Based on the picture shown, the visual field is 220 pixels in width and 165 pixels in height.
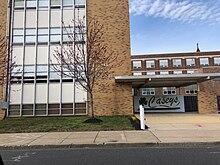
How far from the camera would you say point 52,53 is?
853 inches

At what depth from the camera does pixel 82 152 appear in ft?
25.0

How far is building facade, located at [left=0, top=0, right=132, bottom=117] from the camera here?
21.1m

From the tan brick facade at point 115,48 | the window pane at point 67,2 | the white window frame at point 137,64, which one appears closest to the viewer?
the tan brick facade at point 115,48

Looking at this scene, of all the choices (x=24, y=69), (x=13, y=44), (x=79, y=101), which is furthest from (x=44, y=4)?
(x=79, y=101)

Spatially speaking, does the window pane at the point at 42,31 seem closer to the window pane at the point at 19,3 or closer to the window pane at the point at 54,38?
the window pane at the point at 54,38

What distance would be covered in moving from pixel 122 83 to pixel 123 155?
14.7 meters

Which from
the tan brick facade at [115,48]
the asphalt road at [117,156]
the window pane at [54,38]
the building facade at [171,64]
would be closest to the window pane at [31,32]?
the window pane at [54,38]

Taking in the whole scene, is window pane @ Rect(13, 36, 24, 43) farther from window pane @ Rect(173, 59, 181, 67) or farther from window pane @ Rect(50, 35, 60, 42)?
window pane @ Rect(173, 59, 181, 67)

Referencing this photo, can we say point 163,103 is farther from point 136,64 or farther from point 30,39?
point 136,64

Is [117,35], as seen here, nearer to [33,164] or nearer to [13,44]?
[13,44]

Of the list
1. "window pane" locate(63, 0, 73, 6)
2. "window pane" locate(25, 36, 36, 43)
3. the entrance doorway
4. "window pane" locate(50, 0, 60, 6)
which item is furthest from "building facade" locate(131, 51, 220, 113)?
"window pane" locate(25, 36, 36, 43)

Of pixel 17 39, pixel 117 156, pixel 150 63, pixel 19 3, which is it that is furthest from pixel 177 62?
pixel 117 156

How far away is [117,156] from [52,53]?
16.6 metres

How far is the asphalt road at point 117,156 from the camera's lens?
20.2 ft
